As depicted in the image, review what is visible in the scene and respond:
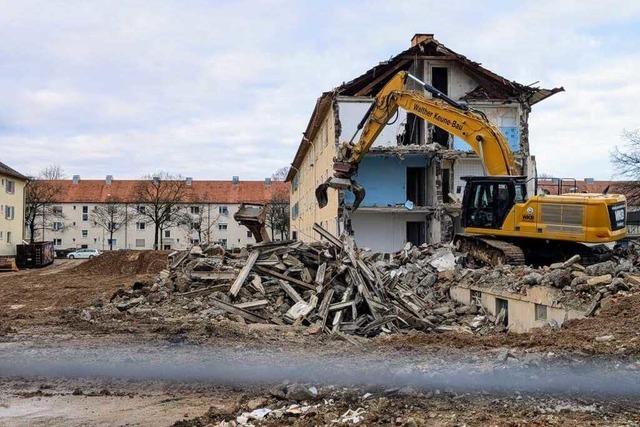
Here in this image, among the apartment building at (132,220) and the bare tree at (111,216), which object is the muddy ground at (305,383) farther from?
the apartment building at (132,220)

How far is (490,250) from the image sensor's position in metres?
18.2

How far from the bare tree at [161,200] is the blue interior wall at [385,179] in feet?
139

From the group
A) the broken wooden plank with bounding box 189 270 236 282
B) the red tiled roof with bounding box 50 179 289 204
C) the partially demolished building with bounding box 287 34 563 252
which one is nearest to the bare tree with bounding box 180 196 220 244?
the red tiled roof with bounding box 50 179 289 204

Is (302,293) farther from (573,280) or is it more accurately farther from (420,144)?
(420,144)

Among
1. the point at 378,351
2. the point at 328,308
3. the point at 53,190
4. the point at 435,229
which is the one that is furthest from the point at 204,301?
the point at 53,190

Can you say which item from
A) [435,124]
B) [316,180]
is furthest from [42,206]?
[435,124]

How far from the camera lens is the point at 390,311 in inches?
523

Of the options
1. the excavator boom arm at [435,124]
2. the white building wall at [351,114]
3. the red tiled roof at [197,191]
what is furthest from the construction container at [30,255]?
the red tiled roof at [197,191]

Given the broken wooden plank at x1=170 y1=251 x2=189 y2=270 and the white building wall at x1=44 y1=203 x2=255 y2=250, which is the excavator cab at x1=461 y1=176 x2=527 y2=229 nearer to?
the broken wooden plank at x1=170 y1=251 x2=189 y2=270

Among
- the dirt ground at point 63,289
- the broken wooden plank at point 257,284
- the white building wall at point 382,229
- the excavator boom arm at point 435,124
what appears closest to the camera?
the broken wooden plank at point 257,284

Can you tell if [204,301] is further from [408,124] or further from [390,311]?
[408,124]

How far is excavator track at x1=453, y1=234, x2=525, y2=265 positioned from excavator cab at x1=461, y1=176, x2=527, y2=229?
22.6 inches

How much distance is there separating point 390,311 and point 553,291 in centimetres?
342

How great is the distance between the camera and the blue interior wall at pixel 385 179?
31.0m
